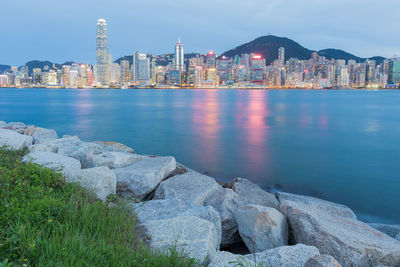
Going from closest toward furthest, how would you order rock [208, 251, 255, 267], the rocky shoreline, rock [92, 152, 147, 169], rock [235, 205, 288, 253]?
1. rock [208, 251, 255, 267]
2. the rocky shoreline
3. rock [235, 205, 288, 253]
4. rock [92, 152, 147, 169]

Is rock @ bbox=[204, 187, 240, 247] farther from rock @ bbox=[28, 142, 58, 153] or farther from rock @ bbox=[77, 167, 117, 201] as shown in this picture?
rock @ bbox=[28, 142, 58, 153]

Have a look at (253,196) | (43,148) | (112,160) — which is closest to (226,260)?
(253,196)

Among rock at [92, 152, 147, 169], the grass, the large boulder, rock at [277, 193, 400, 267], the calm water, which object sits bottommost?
the calm water

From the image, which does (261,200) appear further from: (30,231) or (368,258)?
(30,231)

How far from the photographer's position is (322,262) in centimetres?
383

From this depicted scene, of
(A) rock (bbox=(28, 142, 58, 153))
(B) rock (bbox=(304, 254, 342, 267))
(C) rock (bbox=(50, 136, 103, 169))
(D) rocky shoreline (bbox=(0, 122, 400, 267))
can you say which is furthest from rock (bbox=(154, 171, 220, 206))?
(A) rock (bbox=(28, 142, 58, 153))

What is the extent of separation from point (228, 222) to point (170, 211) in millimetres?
1297

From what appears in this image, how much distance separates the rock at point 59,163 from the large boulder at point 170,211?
1613 mm

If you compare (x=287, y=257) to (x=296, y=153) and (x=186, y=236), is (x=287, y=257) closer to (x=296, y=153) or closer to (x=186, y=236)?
(x=186, y=236)

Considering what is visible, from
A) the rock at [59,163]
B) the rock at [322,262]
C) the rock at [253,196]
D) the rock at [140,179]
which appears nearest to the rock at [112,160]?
the rock at [140,179]

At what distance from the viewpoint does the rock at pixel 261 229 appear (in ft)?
18.1

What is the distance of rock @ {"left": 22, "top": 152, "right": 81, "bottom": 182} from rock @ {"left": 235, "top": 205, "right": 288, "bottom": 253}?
3.55 meters

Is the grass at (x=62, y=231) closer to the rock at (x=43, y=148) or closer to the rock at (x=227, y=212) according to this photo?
the rock at (x=227, y=212)

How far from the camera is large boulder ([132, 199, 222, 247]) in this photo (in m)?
5.27
